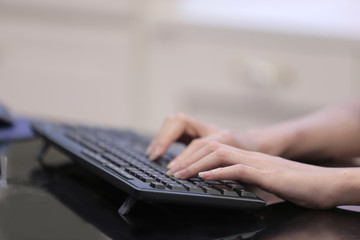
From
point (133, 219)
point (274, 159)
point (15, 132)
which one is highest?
point (274, 159)

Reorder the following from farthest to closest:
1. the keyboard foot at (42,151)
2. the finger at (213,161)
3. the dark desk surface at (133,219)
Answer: the keyboard foot at (42,151)
the finger at (213,161)
the dark desk surface at (133,219)

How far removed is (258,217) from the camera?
2.11 ft

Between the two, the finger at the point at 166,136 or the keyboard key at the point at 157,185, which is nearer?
the keyboard key at the point at 157,185

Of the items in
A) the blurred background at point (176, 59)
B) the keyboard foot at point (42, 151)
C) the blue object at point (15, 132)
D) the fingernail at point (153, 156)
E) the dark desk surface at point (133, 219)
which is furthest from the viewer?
the blurred background at point (176, 59)

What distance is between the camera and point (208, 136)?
2.87 feet

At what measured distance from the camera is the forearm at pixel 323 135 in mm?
950

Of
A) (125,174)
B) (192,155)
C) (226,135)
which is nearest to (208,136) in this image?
(226,135)

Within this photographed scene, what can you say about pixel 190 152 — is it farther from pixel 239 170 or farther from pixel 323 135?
pixel 323 135

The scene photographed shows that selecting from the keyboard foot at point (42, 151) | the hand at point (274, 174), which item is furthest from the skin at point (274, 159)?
the keyboard foot at point (42, 151)

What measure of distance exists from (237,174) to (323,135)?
385 millimetres

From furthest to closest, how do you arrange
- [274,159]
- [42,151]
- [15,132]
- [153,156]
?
1. [15,132]
2. [42,151]
3. [153,156]
4. [274,159]

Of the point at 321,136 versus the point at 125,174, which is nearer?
the point at 125,174

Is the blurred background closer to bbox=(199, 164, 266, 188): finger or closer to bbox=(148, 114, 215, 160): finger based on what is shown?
bbox=(148, 114, 215, 160): finger

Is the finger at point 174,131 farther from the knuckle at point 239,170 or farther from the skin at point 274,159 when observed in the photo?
the knuckle at point 239,170
